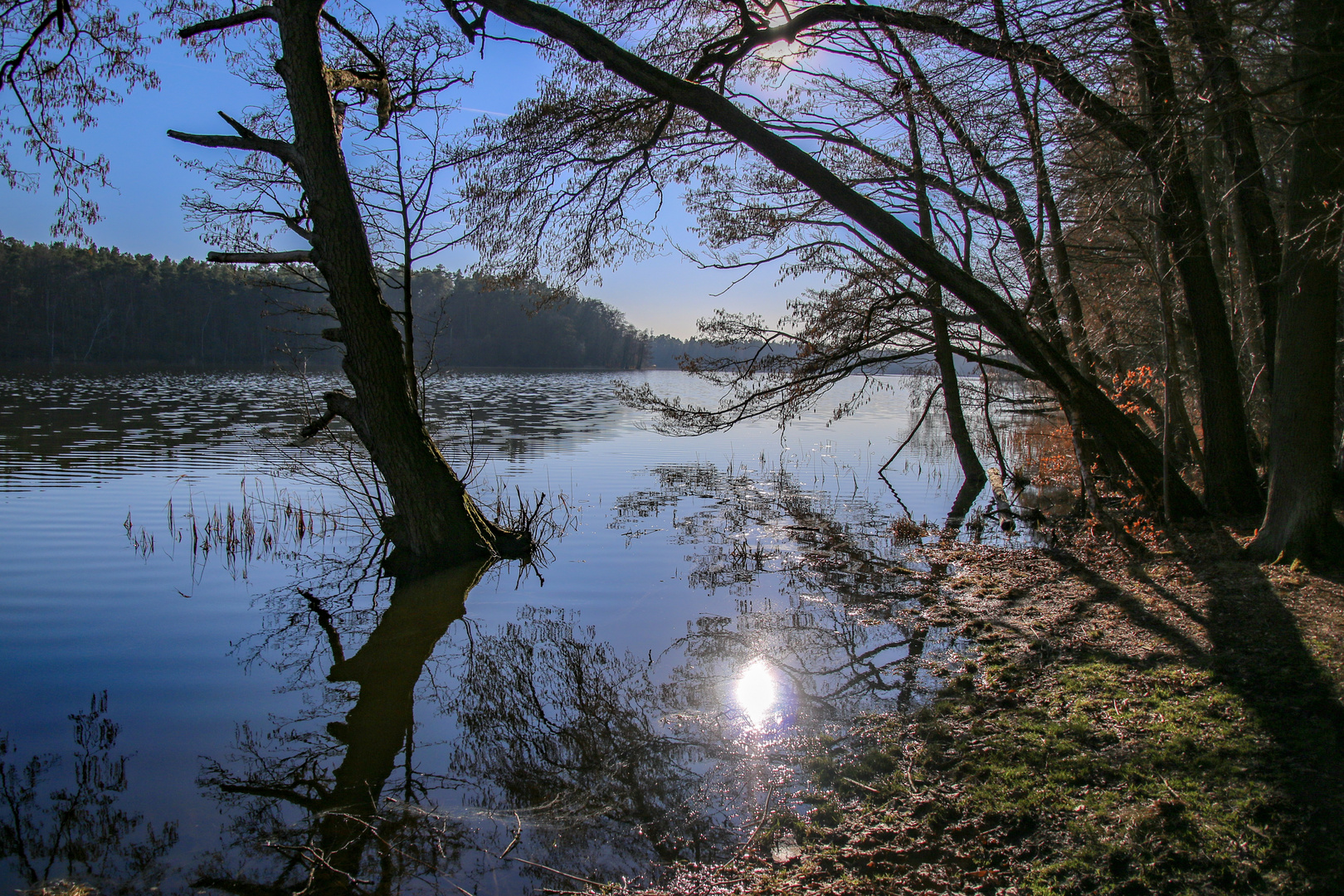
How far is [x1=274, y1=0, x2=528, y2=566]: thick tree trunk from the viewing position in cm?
772

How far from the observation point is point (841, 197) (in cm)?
693

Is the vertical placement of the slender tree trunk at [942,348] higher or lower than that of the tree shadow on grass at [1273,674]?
higher

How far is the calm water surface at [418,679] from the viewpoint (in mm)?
3424

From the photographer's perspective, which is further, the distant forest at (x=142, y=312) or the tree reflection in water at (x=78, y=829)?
the distant forest at (x=142, y=312)

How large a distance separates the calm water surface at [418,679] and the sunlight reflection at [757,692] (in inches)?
1.0

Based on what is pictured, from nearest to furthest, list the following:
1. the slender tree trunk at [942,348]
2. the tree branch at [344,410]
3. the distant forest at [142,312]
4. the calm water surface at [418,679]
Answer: the calm water surface at [418,679]
the tree branch at [344,410]
the slender tree trunk at [942,348]
the distant forest at [142,312]

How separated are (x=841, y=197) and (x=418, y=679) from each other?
5.50 meters

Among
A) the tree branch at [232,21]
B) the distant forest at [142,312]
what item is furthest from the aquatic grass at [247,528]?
the distant forest at [142,312]

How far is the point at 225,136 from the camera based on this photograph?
7.50m

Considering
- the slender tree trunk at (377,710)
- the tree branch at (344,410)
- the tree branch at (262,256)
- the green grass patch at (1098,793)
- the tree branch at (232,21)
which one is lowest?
the slender tree trunk at (377,710)

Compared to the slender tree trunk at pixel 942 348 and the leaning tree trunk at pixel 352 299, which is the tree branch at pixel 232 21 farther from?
the slender tree trunk at pixel 942 348

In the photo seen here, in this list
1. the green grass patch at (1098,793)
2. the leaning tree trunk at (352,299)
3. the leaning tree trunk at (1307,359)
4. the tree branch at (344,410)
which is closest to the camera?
the green grass patch at (1098,793)

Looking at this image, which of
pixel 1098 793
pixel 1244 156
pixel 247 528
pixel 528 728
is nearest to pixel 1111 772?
pixel 1098 793

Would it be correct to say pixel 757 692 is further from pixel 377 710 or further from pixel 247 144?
pixel 247 144
